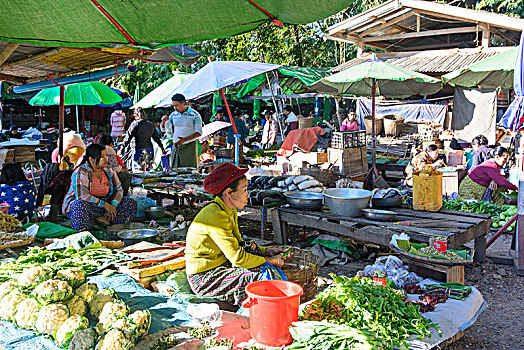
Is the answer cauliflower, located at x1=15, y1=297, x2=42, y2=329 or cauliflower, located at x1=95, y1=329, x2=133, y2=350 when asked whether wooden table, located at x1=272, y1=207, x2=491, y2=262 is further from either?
cauliflower, located at x1=15, y1=297, x2=42, y2=329

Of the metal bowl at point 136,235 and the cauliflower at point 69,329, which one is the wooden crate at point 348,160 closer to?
the metal bowl at point 136,235

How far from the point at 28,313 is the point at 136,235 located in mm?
2004

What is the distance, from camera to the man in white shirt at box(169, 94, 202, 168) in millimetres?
7781

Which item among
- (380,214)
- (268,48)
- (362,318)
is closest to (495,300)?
(380,214)

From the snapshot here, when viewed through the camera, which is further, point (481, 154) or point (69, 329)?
point (481, 154)

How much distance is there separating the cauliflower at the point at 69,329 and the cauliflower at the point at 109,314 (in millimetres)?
83

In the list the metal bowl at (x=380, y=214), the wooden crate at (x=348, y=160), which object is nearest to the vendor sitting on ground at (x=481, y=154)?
the wooden crate at (x=348, y=160)

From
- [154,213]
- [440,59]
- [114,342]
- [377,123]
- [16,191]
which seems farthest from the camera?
[377,123]

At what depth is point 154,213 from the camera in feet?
18.6

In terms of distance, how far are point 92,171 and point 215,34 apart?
9.86ft

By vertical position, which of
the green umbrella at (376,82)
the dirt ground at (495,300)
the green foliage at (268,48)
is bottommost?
the dirt ground at (495,300)

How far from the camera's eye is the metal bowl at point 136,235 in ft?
14.7

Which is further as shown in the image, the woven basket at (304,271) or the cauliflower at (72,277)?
the woven basket at (304,271)

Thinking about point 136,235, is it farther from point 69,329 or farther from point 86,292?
point 69,329
